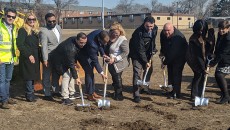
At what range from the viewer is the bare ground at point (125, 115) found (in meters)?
6.14

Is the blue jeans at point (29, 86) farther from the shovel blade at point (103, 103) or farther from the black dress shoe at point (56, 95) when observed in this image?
the shovel blade at point (103, 103)

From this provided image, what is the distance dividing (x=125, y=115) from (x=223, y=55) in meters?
2.49

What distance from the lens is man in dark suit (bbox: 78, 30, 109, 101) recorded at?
24.3 ft

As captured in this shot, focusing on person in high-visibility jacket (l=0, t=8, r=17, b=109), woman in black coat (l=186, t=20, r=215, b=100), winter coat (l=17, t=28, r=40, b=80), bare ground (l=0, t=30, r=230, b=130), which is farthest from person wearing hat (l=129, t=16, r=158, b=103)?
person in high-visibility jacket (l=0, t=8, r=17, b=109)

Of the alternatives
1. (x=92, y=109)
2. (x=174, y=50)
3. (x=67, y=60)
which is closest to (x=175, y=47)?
(x=174, y=50)

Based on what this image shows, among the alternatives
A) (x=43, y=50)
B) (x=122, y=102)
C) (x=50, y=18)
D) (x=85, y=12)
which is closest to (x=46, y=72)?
(x=43, y=50)

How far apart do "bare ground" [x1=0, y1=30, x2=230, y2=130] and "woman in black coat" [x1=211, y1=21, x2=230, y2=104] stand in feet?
1.10

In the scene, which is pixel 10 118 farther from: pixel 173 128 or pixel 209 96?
pixel 209 96

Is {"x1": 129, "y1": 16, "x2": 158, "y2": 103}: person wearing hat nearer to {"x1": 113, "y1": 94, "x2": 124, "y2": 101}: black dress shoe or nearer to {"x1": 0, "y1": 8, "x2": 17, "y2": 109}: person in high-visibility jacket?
{"x1": 113, "y1": 94, "x2": 124, "y2": 101}: black dress shoe

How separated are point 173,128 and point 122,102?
2054 mm

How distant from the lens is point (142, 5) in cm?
13462

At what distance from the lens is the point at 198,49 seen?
25.4 feet

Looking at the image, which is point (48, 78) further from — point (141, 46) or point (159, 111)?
point (159, 111)

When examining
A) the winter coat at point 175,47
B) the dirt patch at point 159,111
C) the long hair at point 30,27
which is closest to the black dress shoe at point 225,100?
the winter coat at point 175,47
